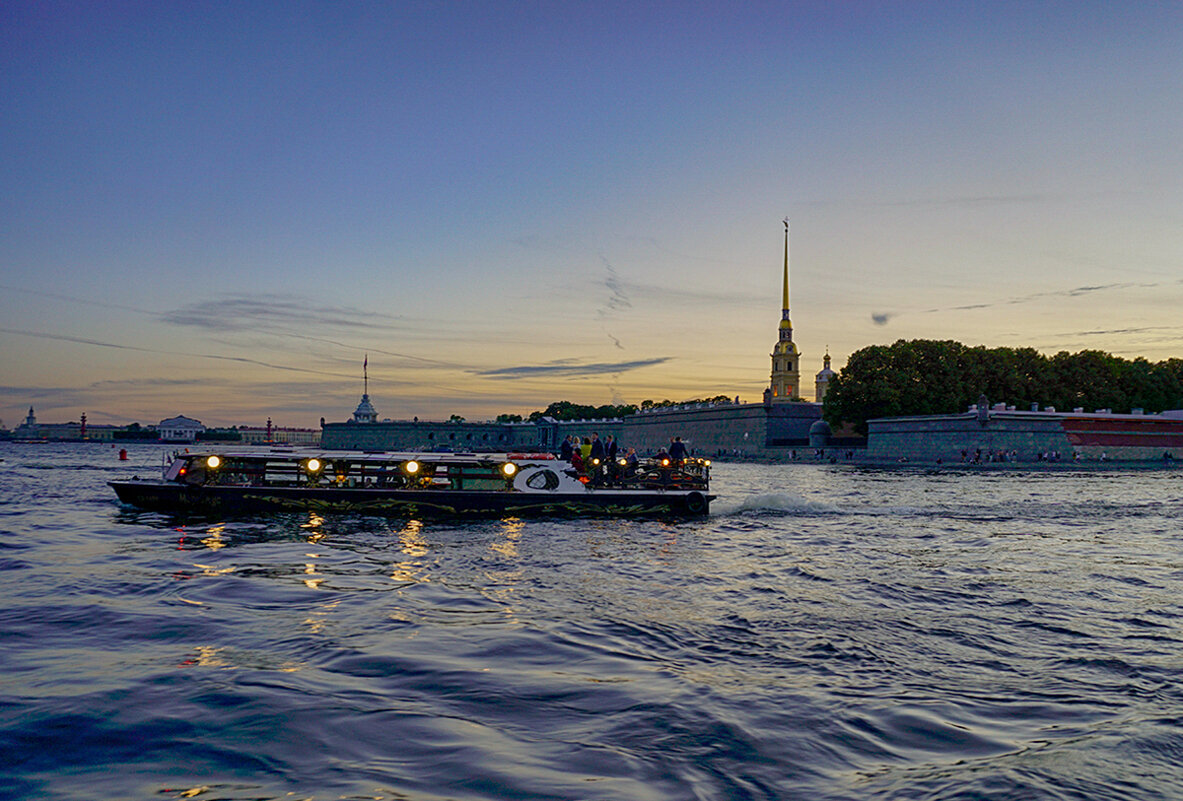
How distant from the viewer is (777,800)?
5.45m

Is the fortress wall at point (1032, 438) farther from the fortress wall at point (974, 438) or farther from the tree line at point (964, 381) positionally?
the tree line at point (964, 381)

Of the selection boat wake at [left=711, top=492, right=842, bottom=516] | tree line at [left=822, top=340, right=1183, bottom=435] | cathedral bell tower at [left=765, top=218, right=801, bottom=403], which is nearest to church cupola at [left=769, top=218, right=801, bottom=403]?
cathedral bell tower at [left=765, top=218, right=801, bottom=403]

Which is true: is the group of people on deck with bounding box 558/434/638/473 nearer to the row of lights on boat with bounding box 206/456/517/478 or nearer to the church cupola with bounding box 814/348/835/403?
the row of lights on boat with bounding box 206/456/517/478

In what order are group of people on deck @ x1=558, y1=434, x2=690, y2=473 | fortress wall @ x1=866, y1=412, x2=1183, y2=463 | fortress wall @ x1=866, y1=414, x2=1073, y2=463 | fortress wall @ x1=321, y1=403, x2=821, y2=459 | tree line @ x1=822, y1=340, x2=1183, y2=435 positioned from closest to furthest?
group of people on deck @ x1=558, y1=434, x2=690, y2=473 < fortress wall @ x1=866, y1=414, x2=1073, y2=463 < fortress wall @ x1=866, y1=412, x2=1183, y2=463 < tree line @ x1=822, y1=340, x2=1183, y2=435 < fortress wall @ x1=321, y1=403, x2=821, y2=459

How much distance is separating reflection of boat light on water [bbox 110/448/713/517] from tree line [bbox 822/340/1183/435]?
6595cm

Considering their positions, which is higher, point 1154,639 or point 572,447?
point 572,447

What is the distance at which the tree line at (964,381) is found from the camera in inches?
3361

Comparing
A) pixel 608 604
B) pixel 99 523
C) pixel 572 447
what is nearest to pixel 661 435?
pixel 572 447

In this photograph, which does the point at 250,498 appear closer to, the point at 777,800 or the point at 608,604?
the point at 608,604

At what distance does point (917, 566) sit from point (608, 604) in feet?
22.9

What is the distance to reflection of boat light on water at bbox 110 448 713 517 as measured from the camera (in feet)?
78.6

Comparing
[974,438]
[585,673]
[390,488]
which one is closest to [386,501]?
[390,488]

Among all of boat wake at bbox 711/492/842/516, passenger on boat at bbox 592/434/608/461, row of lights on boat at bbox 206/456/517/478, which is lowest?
boat wake at bbox 711/492/842/516

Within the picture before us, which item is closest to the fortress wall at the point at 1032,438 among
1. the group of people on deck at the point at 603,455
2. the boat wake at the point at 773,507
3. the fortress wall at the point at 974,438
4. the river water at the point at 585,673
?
the fortress wall at the point at 974,438
